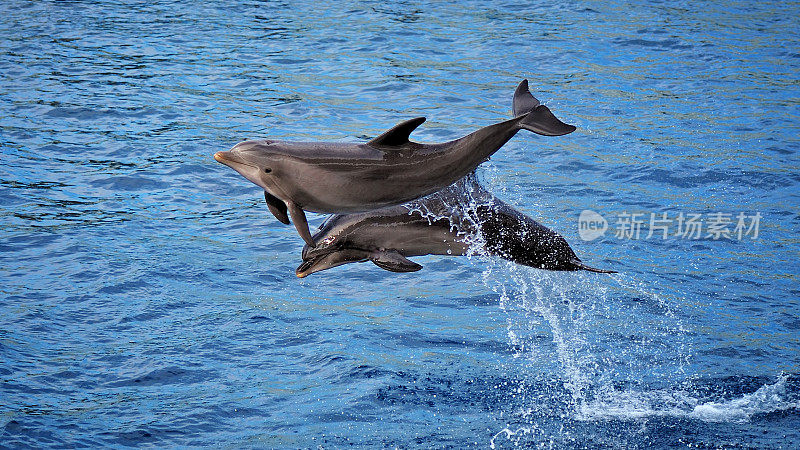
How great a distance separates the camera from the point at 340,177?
6637 millimetres

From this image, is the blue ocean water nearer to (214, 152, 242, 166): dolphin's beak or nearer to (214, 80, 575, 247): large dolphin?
(214, 80, 575, 247): large dolphin

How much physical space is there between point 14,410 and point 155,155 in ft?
20.4

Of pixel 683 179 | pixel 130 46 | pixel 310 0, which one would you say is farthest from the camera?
pixel 310 0

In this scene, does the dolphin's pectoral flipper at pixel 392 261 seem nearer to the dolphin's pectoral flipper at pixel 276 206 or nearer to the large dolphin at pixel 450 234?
the large dolphin at pixel 450 234

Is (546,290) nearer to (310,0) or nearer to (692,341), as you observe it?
(692,341)


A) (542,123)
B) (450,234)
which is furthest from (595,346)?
(542,123)

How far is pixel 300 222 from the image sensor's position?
256 inches

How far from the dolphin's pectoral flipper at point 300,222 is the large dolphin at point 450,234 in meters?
1.25

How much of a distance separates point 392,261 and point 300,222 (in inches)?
51.1

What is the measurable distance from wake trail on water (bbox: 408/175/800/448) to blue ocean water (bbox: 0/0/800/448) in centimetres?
3

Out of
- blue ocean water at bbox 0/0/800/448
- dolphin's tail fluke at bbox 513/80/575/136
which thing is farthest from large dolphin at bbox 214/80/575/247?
blue ocean water at bbox 0/0/800/448

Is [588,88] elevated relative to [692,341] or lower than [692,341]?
elevated

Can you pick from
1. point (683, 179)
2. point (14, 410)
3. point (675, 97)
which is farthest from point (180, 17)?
point (14, 410)

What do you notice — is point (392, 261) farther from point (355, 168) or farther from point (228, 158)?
point (228, 158)
